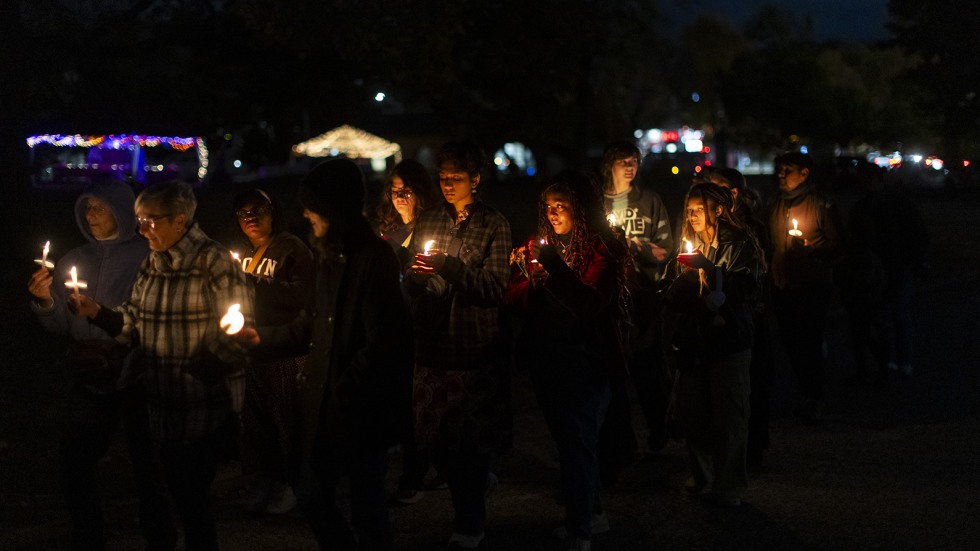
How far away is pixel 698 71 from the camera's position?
89.0 m

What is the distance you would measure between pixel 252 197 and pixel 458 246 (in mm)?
1288

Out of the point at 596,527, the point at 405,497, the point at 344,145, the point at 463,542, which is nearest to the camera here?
the point at 463,542

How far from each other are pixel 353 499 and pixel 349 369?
1.90 ft

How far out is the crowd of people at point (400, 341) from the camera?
4.50m

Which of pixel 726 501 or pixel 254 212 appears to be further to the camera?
pixel 726 501

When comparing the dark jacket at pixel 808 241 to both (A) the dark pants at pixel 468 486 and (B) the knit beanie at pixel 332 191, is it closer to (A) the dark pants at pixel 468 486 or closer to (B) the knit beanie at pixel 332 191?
(A) the dark pants at pixel 468 486

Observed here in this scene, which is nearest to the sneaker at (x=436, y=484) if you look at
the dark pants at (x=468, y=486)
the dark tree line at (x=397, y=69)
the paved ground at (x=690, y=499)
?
the paved ground at (x=690, y=499)

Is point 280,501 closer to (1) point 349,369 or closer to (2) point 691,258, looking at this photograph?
(1) point 349,369

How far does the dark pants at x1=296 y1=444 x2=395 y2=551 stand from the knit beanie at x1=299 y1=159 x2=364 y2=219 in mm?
911

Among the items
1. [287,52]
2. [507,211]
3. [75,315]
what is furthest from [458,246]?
[507,211]

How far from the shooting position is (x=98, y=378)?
5.17 metres

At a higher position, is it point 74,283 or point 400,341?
point 74,283

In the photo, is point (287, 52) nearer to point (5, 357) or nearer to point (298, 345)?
point (5, 357)

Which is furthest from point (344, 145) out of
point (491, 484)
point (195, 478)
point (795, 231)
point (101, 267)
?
point (195, 478)
